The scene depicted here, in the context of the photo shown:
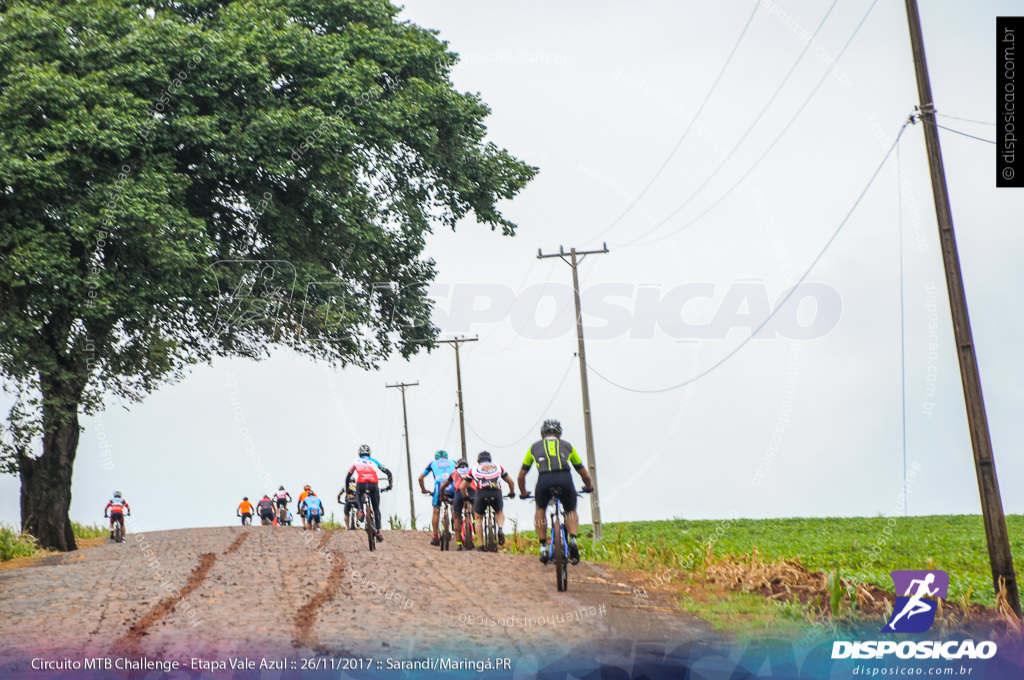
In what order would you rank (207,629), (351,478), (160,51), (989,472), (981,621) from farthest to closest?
(160,51)
(351,478)
(989,472)
(981,621)
(207,629)

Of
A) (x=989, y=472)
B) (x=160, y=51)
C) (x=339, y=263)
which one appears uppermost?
(x=160, y=51)

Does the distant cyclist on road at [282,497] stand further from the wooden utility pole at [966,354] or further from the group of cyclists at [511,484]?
the wooden utility pole at [966,354]

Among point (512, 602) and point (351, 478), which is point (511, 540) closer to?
point (351, 478)

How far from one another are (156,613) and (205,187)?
51.4 ft

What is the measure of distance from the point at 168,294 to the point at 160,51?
5.58 m

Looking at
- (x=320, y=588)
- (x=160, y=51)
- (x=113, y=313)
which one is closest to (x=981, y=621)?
(x=320, y=588)

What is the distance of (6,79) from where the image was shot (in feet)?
69.1

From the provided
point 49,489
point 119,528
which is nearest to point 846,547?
point 119,528

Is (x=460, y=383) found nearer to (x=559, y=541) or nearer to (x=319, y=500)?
(x=319, y=500)

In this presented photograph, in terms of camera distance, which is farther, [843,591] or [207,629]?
[843,591]

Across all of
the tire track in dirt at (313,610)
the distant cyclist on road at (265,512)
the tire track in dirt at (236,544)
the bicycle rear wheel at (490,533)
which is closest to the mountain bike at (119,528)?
the tire track in dirt at (236,544)

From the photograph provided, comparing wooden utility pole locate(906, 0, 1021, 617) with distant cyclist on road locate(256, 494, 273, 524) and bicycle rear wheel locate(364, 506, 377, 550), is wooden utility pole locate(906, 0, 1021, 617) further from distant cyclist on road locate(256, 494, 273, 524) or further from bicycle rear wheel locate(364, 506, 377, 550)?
distant cyclist on road locate(256, 494, 273, 524)

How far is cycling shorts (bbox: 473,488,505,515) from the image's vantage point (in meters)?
18.0

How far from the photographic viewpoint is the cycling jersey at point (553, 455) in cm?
1341
